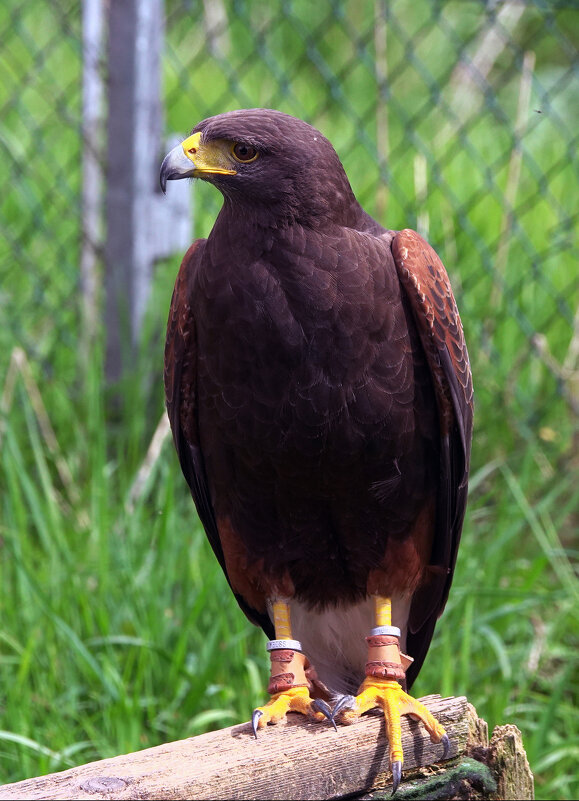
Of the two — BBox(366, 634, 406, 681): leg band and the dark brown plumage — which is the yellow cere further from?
BBox(366, 634, 406, 681): leg band

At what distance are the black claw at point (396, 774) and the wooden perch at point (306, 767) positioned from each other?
2 centimetres

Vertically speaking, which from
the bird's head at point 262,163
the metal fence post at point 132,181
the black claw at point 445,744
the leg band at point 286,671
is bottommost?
the black claw at point 445,744

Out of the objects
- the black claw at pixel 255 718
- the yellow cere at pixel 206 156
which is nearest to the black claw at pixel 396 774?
the black claw at pixel 255 718

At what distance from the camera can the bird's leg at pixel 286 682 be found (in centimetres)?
250

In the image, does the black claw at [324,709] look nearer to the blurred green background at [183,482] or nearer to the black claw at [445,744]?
the black claw at [445,744]

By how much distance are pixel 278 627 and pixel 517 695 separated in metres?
0.95

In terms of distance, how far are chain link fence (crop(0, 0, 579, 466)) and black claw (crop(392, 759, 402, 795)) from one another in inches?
79.5

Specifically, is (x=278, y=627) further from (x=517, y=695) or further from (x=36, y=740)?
(x=517, y=695)

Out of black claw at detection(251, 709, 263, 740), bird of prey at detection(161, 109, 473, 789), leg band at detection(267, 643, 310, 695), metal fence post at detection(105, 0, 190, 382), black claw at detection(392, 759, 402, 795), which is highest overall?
metal fence post at detection(105, 0, 190, 382)

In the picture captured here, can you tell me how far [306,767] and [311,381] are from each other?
79cm

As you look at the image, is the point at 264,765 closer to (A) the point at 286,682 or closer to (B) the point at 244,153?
(A) the point at 286,682

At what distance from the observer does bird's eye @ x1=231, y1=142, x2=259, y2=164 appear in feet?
7.79

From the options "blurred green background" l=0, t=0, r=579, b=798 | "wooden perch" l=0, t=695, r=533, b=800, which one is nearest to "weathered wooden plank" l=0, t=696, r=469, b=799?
"wooden perch" l=0, t=695, r=533, b=800

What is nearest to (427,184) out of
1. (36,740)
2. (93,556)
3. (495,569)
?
(495,569)
